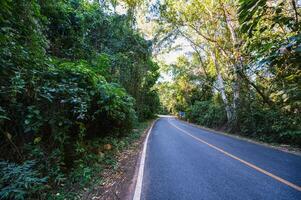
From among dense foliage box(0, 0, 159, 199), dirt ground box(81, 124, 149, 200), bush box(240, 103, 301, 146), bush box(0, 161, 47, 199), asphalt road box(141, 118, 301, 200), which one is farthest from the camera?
bush box(240, 103, 301, 146)

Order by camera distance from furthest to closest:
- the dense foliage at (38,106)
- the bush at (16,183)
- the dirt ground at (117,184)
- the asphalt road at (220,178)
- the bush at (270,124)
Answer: the bush at (270,124) < the dirt ground at (117,184) < the asphalt road at (220,178) < the dense foliage at (38,106) < the bush at (16,183)

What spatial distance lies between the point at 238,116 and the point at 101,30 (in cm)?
1159

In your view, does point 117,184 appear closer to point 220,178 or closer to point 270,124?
point 220,178

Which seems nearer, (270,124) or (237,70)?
(270,124)

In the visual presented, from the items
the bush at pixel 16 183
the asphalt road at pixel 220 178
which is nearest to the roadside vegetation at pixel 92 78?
the bush at pixel 16 183

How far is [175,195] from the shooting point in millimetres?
3451

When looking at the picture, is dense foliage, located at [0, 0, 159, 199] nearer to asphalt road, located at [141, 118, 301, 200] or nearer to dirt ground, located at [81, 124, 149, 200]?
dirt ground, located at [81, 124, 149, 200]

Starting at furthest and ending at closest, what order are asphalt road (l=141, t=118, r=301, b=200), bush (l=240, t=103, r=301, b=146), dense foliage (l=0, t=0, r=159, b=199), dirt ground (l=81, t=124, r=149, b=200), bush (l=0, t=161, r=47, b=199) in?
bush (l=240, t=103, r=301, b=146)
dirt ground (l=81, t=124, r=149, b=200)
asphalt road (l=141, t=118, r=301, b=200)
dense foliage (l=0, t=0, r=159, b=199)
bush (l=0, t=161, r=47, b=199)

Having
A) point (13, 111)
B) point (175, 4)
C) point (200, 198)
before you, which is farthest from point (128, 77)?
point (200, 198)

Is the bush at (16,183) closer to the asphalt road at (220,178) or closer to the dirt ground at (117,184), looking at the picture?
the dirt ground at (117,184)

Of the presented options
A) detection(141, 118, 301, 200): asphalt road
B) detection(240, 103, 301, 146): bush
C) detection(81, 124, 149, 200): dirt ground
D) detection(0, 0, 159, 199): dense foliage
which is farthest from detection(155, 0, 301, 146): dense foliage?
detection(0, 0, 159, 199): dense foliage

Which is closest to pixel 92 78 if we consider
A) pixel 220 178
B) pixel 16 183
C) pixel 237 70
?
pixel 16 183

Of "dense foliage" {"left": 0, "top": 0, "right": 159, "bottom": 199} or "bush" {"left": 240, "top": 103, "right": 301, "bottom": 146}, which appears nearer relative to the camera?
"dense foliage" {"left": 0, "top": 0, "right": 159, "bottom": 199}

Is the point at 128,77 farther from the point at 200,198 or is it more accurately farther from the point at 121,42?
the point at 200,198
